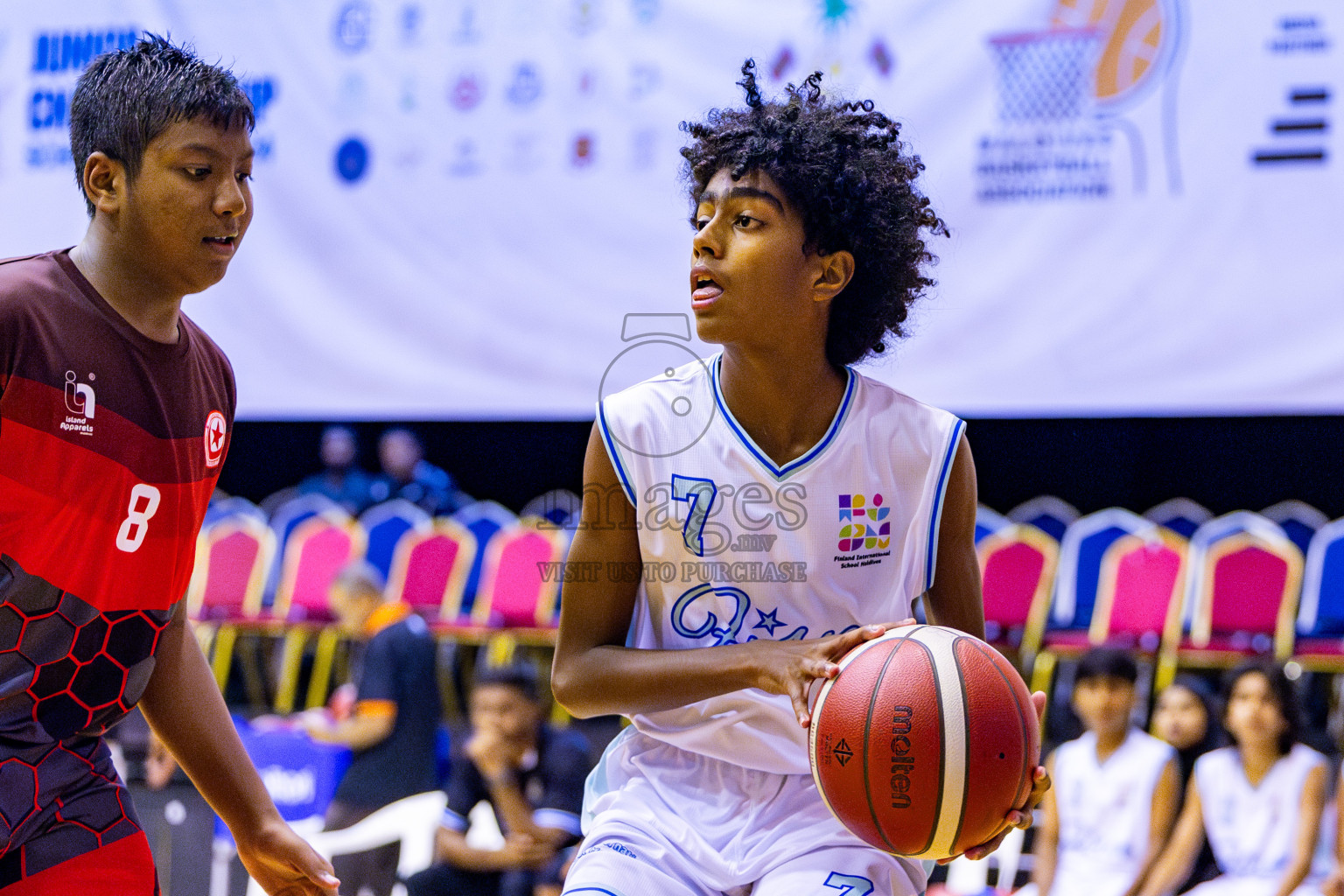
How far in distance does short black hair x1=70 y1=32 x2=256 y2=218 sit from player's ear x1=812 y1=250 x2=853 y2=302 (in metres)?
1.05

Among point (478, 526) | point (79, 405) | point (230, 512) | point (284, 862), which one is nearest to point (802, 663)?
point (284, 862)

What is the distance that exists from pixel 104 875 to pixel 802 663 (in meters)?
1.12

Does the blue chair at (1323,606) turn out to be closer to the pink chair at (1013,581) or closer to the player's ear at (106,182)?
the pink chair at (1013,581)

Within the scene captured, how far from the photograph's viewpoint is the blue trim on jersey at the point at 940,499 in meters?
2.38

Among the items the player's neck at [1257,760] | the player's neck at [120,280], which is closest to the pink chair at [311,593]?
the player's neck at [1257,760]

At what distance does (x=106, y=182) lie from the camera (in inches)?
82.7

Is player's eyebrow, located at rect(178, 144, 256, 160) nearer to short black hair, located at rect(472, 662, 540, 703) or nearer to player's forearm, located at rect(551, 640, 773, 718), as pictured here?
player's forearm, located at rect(551, 640, 773, 718)

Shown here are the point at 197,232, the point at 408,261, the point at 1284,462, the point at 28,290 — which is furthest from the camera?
the point at 1284,462

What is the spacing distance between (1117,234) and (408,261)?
322 centimetres

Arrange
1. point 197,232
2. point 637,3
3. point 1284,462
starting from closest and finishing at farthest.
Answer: point 197,232
point 637,3
point 1284,462

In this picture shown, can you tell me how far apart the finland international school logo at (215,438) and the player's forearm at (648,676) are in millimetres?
706

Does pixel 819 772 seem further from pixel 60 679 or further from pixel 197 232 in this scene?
pixel 197 232

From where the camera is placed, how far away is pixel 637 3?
5.82 metres

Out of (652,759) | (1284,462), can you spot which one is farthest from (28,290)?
(1284,462)
